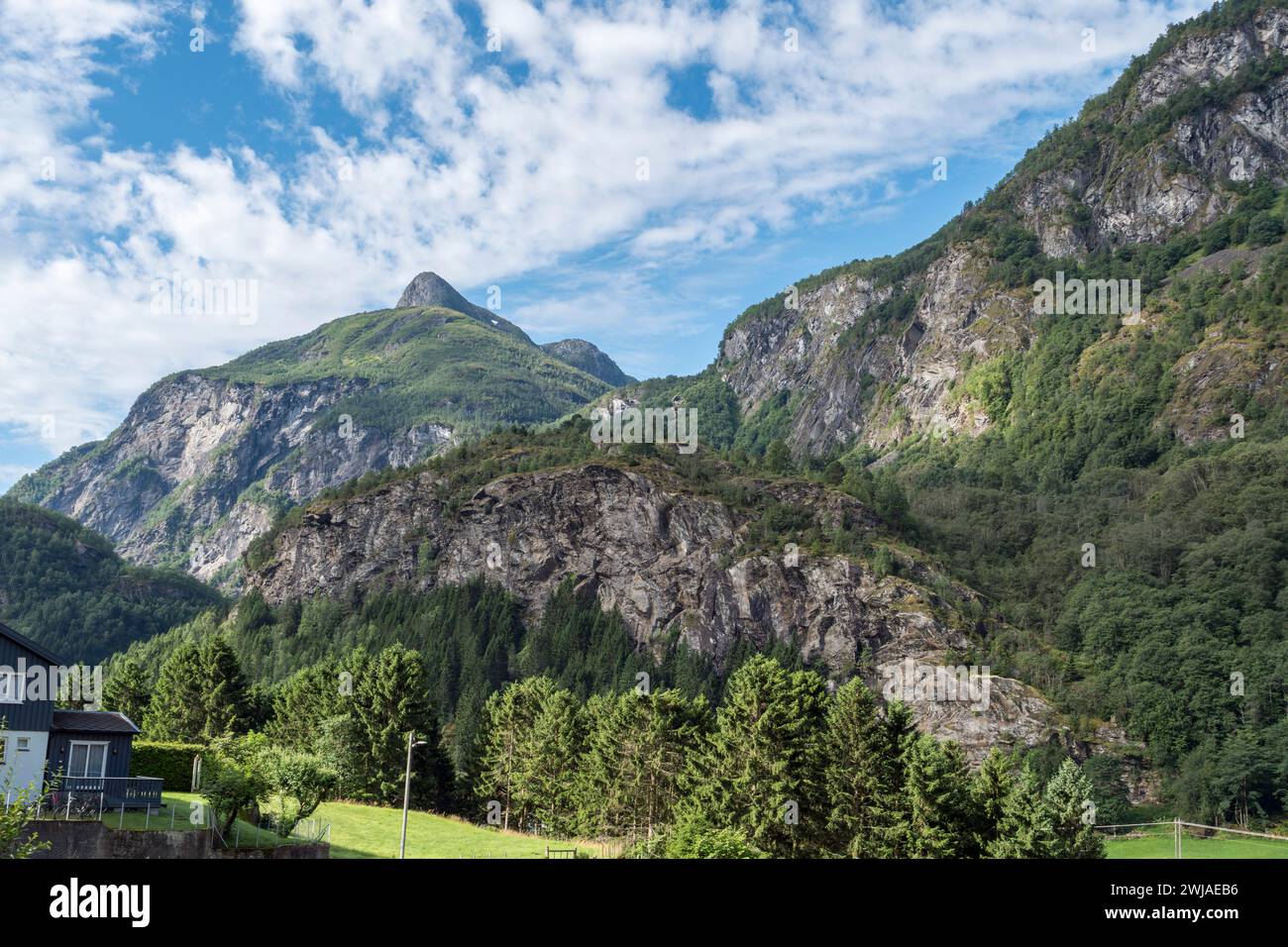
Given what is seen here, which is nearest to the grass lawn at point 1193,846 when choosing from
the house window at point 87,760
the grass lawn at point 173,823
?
the grass lawn at point 173,823

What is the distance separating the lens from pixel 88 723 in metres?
46.7

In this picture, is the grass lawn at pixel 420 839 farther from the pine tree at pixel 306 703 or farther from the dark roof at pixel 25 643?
the dark roof at pixel 25 643

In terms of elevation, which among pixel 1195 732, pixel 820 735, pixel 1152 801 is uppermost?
pixel 820 735

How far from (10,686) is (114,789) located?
6.64m

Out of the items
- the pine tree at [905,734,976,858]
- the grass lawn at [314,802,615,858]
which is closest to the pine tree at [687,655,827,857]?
the pine tree at [905,734,976,858]

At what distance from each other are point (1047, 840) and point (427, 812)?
172 feet

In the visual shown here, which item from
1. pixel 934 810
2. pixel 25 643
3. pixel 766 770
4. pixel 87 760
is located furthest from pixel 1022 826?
pixel 25 643

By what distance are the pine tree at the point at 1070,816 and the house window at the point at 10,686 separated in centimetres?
6136

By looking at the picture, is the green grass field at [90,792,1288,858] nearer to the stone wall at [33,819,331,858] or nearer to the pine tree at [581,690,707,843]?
the stone wall at [33,819,331,858]

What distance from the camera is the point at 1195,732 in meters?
145

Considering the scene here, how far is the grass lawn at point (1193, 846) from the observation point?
103 meters

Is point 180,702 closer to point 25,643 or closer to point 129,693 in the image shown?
point 129,693
